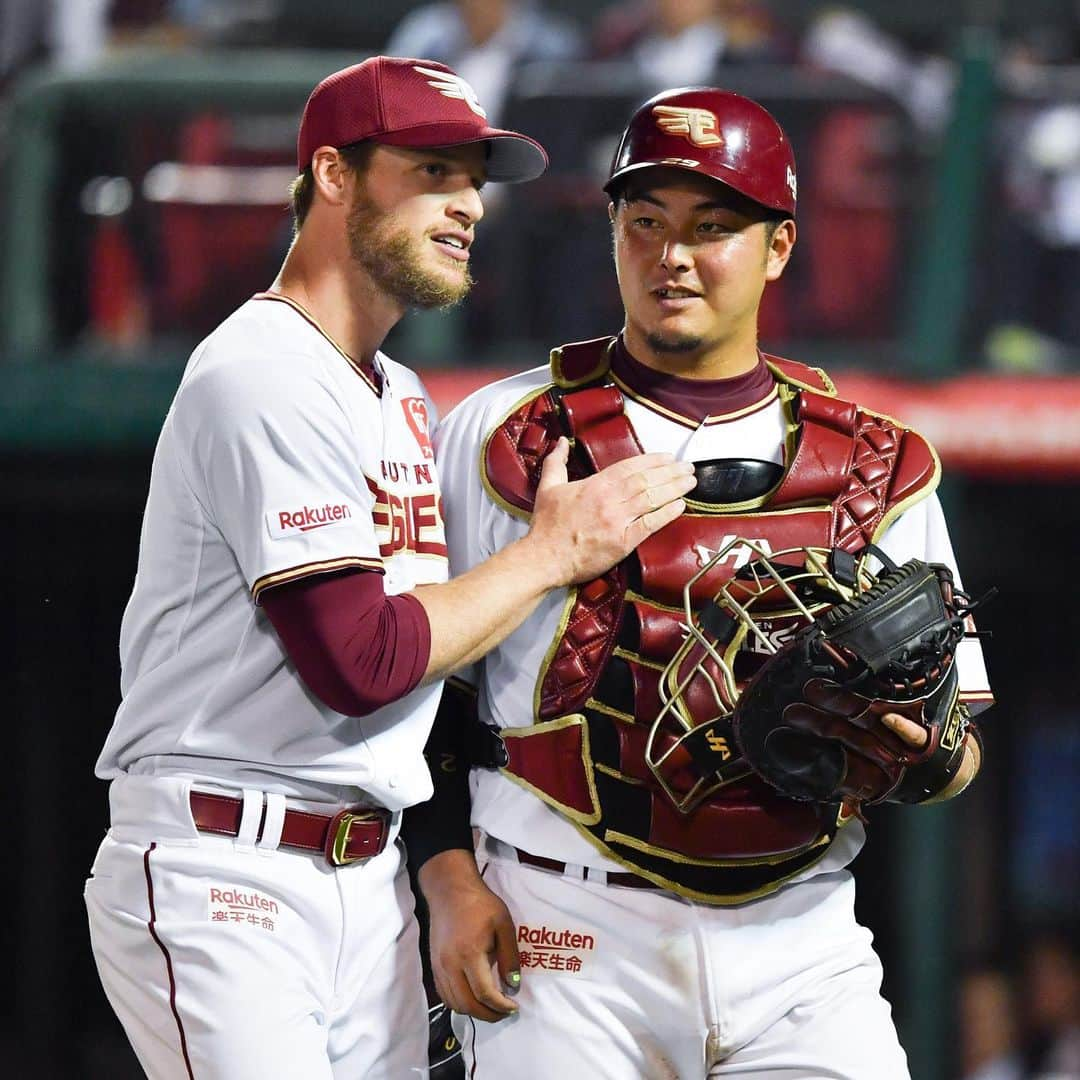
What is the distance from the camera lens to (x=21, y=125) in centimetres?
555

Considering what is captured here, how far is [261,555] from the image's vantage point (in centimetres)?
220

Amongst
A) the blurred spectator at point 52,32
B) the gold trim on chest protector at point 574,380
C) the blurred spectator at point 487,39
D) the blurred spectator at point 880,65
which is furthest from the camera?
the blurred spectator at point 52,32

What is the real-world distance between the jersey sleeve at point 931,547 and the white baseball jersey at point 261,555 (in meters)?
0.61

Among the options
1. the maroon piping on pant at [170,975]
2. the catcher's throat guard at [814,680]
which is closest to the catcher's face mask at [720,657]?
the catcher's throat guard at [814,680]

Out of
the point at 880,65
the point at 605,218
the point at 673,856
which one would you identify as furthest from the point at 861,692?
the point at 880,65

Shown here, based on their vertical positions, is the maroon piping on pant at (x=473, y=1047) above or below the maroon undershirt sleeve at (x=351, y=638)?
below

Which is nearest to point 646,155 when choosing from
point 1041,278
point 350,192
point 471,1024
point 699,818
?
point 350,192

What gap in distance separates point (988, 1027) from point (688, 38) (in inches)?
127

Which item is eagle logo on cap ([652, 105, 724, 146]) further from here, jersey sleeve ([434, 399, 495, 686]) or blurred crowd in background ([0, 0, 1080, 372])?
blurred crowd in background ([0, 0, 1080, 372])

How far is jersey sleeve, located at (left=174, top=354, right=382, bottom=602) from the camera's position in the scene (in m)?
2.20

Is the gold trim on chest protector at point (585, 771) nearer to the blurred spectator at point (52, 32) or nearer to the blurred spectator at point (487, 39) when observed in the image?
the blurred spectator at point (487, 39)

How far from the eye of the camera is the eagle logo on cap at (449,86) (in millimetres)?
2471

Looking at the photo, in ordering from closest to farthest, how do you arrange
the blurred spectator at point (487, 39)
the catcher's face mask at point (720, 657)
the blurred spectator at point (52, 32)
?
the catcher's face mask at point (720, 657), the blurred spectator at point (487, 39), the blurred spectator at point (52, 32)

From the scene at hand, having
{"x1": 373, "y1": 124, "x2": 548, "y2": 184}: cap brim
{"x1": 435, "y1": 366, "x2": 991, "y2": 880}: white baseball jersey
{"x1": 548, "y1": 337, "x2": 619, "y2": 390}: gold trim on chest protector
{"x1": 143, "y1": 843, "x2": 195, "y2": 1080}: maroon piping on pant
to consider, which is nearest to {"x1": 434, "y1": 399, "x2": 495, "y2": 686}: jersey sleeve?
{"x1": 435, "y1": 366, "x2": 991, "y2": 880}: white baseball jersey
